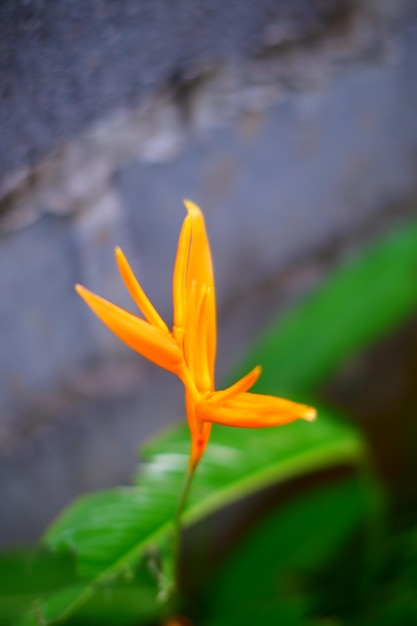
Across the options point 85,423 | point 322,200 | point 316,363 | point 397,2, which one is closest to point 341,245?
point 322,200

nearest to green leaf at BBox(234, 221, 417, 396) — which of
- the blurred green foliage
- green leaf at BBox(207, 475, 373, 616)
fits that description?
the blurred green foliage

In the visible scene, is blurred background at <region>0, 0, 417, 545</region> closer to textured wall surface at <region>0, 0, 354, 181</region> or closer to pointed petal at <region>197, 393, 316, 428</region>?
textured wall surface at <region>0, 0, 354, 181</region>

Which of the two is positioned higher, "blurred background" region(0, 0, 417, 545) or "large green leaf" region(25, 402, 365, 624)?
"blurred background" region(0, 0, 417, 545)

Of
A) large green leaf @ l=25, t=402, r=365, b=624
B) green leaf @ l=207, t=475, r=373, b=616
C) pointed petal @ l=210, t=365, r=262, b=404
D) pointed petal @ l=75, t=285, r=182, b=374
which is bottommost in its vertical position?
green leaf @ l=207, t=475, r=373, b=616

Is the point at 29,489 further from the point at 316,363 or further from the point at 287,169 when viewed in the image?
the point at 287,169

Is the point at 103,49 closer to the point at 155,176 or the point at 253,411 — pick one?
the point at 155,176

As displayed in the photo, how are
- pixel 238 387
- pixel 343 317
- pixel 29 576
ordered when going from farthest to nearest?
pixel 343 317, pixel 29 576, pixel 238 387

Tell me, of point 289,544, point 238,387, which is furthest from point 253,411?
point 289,544
